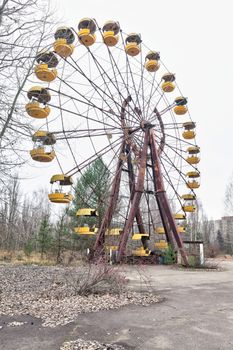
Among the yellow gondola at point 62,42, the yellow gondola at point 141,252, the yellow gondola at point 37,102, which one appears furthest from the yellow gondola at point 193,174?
the yellow gondola at point 37,102

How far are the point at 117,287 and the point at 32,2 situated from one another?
587 cm

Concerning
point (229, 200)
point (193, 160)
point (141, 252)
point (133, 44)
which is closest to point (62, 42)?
point (133, 44)

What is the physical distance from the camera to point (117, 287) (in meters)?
6.65

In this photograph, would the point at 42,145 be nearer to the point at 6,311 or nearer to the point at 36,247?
the point at 6,311

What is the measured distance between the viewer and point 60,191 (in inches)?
491

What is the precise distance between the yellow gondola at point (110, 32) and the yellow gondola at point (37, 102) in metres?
4.95

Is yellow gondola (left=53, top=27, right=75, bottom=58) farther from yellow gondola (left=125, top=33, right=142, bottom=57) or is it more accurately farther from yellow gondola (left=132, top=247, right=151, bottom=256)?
yellow gondola (left=132, top=247, right=151, bottom=256)

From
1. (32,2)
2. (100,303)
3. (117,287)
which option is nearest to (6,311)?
(100,303)

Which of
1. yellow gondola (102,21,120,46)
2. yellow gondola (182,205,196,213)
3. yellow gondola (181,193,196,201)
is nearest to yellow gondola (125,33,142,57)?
yellow gondola (102,21,120,46)

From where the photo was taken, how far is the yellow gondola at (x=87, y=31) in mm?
12742

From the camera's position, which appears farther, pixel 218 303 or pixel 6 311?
pixel 218 303

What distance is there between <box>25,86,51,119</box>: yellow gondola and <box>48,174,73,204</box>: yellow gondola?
122 inches

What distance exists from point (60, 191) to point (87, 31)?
638 cm

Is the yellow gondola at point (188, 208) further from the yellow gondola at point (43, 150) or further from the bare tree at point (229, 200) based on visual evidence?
the bare tree at point (229, 200)
